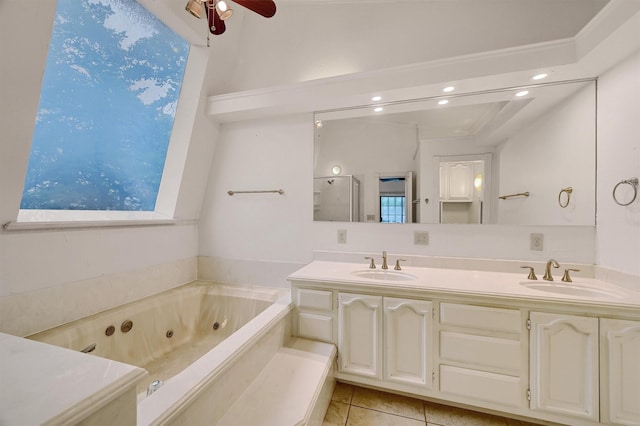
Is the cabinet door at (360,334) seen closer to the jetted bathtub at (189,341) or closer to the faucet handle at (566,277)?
the jetted bathtub at (189,341)

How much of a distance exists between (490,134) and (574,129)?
0.49m

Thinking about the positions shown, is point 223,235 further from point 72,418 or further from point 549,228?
point 549,228

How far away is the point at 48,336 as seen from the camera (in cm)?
132

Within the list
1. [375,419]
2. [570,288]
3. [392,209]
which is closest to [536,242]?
[570,288]

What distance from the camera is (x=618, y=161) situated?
4.75 feet

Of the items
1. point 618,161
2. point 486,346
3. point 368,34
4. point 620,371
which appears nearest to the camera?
point 620,371

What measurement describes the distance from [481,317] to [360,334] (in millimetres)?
704

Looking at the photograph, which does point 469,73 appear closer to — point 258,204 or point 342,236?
point 342,236

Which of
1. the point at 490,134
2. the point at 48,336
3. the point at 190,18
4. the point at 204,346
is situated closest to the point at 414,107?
the point at 490,134

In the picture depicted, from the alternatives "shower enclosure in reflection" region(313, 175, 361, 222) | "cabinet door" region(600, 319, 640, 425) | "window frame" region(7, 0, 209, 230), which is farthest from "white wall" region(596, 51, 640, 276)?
"window frame" region(7, 0, 209, 230)

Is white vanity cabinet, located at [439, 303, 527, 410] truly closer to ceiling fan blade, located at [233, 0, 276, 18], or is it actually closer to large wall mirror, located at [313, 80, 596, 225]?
large wall mirror, located at [313, 80, 596, 225]

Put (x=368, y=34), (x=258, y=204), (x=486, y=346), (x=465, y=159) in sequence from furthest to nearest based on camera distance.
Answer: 1. (x=258, y=204)
2. (x=368, y=34)
3. (x=465, y=159)
4. (x=486, y=346)

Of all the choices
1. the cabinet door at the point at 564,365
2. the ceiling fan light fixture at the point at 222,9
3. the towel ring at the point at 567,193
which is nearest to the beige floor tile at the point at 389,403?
the cabinet door at the point at 564,365

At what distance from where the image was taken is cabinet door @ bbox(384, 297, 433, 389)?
143 centimetres
